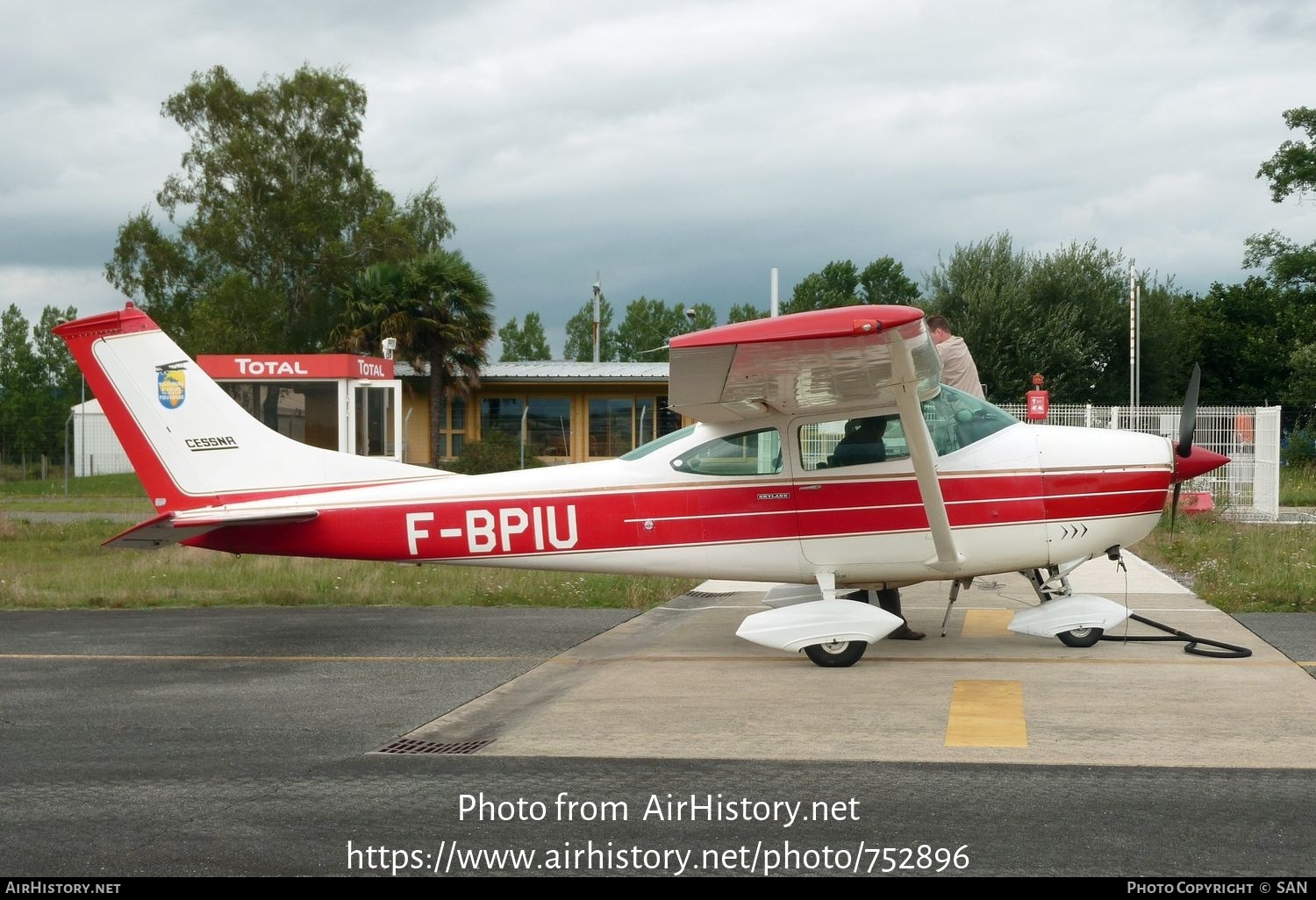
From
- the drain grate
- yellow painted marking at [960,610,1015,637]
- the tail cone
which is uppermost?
the tail cone

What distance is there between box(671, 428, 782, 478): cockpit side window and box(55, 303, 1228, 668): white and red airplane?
0.01 m

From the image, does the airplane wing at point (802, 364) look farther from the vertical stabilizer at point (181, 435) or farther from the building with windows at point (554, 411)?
the building with windows at point (554, 411)

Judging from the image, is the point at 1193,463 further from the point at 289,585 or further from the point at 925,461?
the point at 289,585

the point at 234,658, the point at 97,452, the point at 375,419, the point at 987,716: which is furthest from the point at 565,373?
the point at 987,716

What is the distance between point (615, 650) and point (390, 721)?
97.4 inches

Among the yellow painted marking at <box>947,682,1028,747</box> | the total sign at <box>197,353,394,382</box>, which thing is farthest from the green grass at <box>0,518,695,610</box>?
the total sign at <box>197,353,394,382</box>

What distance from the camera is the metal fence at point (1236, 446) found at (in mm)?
19156

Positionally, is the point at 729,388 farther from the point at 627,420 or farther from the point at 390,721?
the point at 627,420

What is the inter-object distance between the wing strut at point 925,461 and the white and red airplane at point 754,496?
0.02 meters

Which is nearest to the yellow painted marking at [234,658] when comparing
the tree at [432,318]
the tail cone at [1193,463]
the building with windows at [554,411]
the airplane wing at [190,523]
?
the airplane wing at [190,523]

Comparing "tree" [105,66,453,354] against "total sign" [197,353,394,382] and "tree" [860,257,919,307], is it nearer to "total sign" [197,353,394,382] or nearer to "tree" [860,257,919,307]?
"total sign" [197,353,394,382]

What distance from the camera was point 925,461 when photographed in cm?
766

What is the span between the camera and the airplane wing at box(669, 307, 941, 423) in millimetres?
6430
